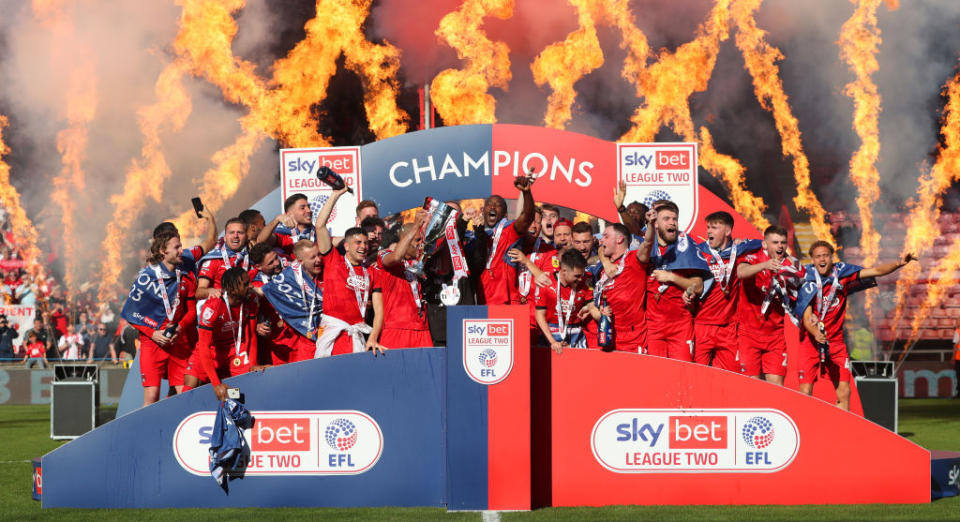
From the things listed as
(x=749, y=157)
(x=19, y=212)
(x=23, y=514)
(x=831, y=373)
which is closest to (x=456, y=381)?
(x=23, y=514)

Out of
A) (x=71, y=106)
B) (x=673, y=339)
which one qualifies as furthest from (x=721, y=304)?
(x=71, y=106)

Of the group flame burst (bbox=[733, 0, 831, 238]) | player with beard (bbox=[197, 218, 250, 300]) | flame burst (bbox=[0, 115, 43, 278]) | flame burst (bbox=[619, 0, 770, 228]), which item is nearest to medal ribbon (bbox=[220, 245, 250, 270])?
player with beard (bbox=[197, 218, 250, 300])

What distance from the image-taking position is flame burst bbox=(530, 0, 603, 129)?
23.8m

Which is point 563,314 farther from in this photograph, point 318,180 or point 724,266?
point 318,180

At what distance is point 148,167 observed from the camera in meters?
28.9

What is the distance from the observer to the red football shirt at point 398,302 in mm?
8930

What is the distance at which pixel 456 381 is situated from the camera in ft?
24.0

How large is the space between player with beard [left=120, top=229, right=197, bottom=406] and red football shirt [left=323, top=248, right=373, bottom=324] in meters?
1.65

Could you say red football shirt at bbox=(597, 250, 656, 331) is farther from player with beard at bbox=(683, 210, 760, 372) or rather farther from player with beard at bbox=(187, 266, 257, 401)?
player with beard at bbox=(187, 266, 257, 401)

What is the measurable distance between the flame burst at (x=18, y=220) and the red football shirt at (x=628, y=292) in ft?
70.6

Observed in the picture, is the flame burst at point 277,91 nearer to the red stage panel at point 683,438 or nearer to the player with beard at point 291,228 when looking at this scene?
the player with beard at point 291,228

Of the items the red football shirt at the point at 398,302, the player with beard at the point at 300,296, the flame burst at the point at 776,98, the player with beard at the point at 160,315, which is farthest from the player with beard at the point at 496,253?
the flame burst at the point at 776,98

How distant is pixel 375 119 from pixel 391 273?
722 inches

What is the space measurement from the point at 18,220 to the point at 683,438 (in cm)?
2540
